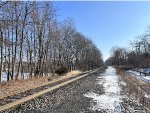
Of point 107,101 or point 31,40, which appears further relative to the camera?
point 31,40

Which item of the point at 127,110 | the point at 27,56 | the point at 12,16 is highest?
the point at 12,16

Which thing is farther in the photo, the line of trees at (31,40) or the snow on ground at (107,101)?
the line of trees at (31,40)

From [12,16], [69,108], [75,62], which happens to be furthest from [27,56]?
[69,108]

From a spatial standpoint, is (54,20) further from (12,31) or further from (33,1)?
(33,1)

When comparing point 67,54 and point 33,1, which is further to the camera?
point 67,54

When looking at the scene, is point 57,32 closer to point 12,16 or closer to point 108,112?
point 12,16

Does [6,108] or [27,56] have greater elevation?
[27,56]

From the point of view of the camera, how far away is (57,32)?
194 ft

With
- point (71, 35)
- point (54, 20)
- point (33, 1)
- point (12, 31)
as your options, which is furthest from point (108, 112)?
point (71, 35)

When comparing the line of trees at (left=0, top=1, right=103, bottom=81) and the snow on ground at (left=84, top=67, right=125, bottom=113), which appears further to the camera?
the line of trees at (left=0, top=1, right=103, bottom=81)

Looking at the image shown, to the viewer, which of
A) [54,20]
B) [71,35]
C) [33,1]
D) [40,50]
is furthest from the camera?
[71,35]

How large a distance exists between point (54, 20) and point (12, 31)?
11309mm

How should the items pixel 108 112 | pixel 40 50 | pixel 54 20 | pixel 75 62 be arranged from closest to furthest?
1. pixel 108 112
2. pixel 40 50
3. pixel 54 20
4. pixel 75 62

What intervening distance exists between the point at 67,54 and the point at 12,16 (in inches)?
1627
